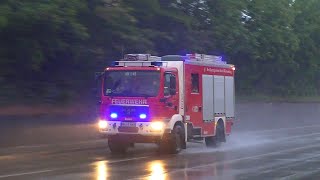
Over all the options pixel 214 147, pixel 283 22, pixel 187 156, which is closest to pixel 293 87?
pixel 283 22

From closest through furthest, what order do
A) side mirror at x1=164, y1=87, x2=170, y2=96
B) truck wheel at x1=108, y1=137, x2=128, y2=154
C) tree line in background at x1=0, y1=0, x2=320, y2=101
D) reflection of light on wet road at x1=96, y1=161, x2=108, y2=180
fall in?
reflection of light on wet road at x1=96, y1=161, x2=108, y2=180, side mirror at x1=164, y1=87, x2=170, y2=96, truck wheel at x1=108, y1=137, x2=128, y2=154, tree line in background at x1=0, y1=0, x2=320, y2=101

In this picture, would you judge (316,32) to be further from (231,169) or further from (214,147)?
(231,169)

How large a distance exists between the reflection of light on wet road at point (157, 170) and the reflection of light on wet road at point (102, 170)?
106cm

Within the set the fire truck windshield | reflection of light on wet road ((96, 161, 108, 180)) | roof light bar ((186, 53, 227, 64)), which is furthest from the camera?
roof light bar ((186, 53, 227, 64))

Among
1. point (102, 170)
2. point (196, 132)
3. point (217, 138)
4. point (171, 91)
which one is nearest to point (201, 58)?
point (196, 132)

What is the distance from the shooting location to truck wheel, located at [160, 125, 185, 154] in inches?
805

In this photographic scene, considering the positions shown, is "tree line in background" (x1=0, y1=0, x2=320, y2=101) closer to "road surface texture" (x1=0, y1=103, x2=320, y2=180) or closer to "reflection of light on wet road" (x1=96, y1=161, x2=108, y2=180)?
"road surface texture" (x1=0, y1=103, x2=320, y2=180)

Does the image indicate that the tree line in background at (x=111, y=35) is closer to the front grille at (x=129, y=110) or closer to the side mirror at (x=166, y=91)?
the front grille at (x=129, y=110)

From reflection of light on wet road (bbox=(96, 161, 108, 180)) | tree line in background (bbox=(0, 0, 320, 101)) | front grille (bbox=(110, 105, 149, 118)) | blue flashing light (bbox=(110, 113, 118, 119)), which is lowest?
reflection of light on wet road (bbox=(96, 161, 108, 180))

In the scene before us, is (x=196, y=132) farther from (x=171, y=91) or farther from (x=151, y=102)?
(x=151, y=102)

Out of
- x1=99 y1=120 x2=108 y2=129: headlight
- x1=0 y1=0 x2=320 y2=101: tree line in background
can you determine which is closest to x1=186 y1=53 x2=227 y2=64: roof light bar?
x1=99 y1=120 x2=108 y2=129: headlight

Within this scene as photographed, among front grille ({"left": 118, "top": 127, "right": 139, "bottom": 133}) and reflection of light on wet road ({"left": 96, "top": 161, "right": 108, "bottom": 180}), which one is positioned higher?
front grille ({"left": 118, "top": 127, "right": 139, "bottom": 133})

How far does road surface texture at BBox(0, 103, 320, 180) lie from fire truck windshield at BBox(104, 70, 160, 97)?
198 cm

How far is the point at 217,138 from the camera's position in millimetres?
23875
